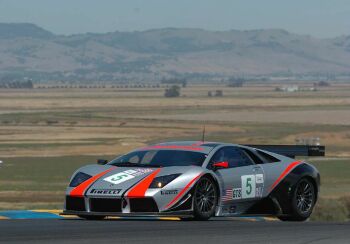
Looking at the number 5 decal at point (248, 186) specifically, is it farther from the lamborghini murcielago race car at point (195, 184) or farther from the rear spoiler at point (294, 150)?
the rear spoiler at point (294, 150)

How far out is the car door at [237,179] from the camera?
1423 centimetres

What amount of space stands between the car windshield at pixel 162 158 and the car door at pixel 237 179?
0.24 m

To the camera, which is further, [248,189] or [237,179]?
[248,189]

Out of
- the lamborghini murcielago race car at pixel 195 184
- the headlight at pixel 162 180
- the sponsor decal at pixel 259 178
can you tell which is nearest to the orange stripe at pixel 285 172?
the lamborghini murcielago race car at pixel 195 184

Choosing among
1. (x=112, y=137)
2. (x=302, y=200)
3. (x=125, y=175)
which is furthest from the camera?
(x=112, y=137)

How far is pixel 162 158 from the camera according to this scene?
1430 centimetres

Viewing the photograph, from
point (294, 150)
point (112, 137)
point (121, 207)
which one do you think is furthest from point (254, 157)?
point (112, 137)

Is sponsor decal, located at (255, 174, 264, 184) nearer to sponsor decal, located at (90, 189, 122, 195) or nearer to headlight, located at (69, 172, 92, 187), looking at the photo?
sponsor decal, located at (90, 189, 122, 195)

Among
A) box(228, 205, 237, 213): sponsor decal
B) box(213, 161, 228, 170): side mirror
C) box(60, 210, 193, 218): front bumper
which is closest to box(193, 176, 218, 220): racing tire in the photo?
box(60, 210, 193, 218): front bumper

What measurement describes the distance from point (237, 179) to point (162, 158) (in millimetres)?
1082

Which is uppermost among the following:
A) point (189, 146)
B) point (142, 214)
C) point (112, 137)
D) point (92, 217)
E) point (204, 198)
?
point (189, 146)

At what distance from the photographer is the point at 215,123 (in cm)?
9000

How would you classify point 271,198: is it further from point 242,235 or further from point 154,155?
point 242,235

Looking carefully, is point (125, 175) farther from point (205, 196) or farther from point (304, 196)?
point (304, 196)
